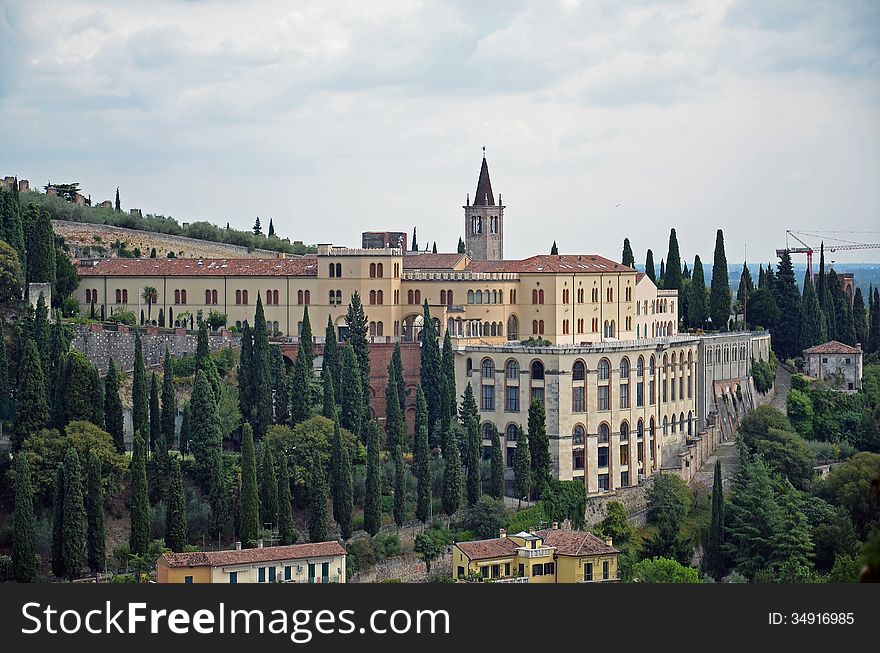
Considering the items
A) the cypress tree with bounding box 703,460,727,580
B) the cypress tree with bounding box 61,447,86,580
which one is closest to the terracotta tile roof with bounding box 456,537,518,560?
the cypress tree with bounding box 703,460,727,580

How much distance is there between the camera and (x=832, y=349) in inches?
3403

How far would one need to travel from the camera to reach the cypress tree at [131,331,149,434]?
62781 millimetres

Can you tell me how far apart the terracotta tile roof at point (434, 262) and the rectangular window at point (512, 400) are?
6.75m

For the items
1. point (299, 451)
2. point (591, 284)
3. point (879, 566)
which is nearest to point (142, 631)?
point (879, 566)

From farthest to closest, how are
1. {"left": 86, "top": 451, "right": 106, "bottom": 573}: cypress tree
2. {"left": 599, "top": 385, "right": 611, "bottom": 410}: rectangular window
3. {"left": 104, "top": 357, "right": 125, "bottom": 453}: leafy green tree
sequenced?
{"left": 599, "top": 385, "right": 611, "bottom": 410}: rectangular window → {"left": 104, "top": 357, "right": 125, "bottom": 453}: leafy green tree → {"left": 86, "top": 451, "right": 106, "bottom": 573}: cypress tree

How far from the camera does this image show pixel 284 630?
40.3 metres

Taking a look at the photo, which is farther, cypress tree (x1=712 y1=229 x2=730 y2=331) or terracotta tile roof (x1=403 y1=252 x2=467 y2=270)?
cypress tree (x1=712 y1=229 x2=730 y2=331)

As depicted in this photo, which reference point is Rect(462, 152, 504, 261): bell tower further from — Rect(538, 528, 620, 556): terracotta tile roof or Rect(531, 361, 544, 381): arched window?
Rect(538, 528, 620, 556): terracotta tile roof

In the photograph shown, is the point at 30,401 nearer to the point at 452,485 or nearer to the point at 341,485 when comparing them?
the point at 341,485

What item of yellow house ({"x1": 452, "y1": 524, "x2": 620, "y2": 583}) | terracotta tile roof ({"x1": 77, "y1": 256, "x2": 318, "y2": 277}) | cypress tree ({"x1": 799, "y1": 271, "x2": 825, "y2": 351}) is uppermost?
terracotta tile roof ({"x1": 77, "y1": 256, "x2": 318, "y2": 277})

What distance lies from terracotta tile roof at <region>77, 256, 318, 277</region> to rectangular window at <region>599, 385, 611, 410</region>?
10824mm

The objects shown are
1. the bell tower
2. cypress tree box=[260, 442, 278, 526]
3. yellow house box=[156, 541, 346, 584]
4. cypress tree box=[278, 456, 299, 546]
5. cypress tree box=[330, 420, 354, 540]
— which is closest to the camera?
yellow house box=[156, 541, 346, 584]

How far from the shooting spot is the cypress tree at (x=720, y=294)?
87.1 meters

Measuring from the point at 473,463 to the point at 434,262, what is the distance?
41.9ft
